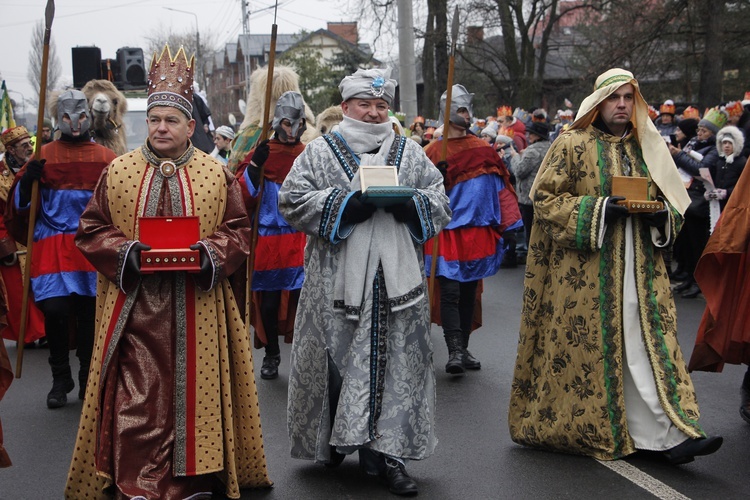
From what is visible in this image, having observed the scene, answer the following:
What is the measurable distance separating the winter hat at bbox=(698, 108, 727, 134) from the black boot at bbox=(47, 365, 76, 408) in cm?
750

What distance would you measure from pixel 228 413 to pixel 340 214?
43.5 inches

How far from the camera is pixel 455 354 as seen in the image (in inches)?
291

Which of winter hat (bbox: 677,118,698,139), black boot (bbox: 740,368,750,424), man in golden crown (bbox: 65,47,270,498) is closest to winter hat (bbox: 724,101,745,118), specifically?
winter hat (bbox: 677,118,698,139)

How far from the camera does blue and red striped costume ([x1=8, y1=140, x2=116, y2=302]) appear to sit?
659cm

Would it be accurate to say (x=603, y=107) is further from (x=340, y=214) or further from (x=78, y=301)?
(x=78, y=301)

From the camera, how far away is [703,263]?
5.86 m

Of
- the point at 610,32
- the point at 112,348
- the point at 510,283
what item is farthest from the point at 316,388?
the point at 610,32

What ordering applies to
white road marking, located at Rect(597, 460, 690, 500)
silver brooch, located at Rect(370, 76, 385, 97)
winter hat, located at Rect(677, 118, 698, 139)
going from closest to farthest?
white road marking, located at Rect(597, 460, 690, 500) → silver brooch, located at Rect(370, 76, 385, 97) → winter hat, located at Rect(677, 118, 698, 139)

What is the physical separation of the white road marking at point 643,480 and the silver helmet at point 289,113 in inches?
136

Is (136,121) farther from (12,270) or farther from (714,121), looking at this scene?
(714,121)

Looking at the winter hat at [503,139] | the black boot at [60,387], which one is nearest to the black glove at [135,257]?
the black boot at [60,387]

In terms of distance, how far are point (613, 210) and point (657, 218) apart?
0.28 meters

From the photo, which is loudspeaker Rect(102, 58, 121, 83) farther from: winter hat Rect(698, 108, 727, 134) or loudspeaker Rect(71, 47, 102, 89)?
winter hat Rect(698, 108, 727, 134)

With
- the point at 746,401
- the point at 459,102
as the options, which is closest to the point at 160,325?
the point at 459,102
